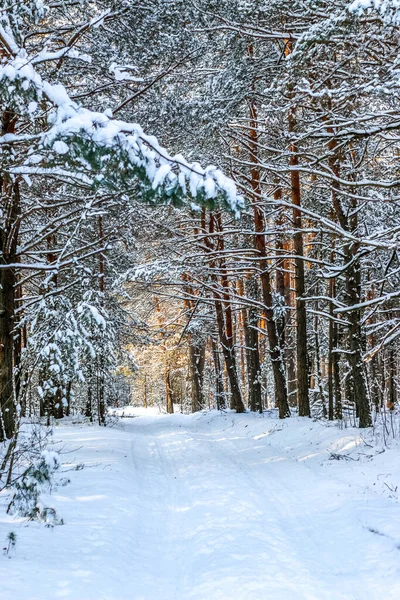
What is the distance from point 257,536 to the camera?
4.93 meters

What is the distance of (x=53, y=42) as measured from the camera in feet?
25.3

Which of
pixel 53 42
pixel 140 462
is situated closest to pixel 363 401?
pixel 140 462

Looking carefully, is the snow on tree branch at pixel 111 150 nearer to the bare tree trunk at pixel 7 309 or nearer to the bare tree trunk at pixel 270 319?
the bare tree trunk at pixel 7 309

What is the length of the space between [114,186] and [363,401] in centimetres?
766

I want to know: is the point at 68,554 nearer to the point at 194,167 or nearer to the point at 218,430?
the point at 194,167

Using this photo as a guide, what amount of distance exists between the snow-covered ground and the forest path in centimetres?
1

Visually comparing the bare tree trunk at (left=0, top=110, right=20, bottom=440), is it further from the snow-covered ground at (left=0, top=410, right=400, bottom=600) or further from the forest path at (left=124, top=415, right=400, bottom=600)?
the forest path at (left=124, top=415, right=400, bottom=600)

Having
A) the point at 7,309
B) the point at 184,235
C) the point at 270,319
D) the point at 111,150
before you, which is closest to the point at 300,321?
the point at 270,319

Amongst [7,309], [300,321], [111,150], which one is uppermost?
[111,150]

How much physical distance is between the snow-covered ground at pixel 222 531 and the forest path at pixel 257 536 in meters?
0.01

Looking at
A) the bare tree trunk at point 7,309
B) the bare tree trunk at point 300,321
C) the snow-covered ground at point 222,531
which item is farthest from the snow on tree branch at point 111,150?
the bare tree trunk at point 300,321

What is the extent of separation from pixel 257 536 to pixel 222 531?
16.7 inches

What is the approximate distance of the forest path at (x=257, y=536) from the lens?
3865 millimetres

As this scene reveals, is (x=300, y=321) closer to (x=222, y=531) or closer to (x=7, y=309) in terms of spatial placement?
(x=7, y=309)
